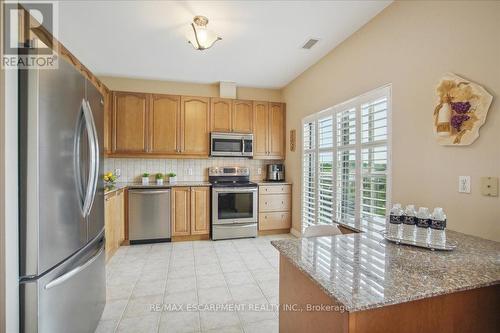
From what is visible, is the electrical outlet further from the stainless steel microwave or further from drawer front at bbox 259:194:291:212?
the stainless steel microwave

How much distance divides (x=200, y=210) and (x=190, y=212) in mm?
160

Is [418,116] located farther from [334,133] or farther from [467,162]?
[334,133]

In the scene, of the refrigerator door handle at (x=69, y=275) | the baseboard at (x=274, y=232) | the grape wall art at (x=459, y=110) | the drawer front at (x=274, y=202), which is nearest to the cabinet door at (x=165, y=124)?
the drawer front at (x=274, y=202)

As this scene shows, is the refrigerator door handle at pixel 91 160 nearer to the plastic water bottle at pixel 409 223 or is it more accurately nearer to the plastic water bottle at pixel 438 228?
the plastic water bottle at pixel 409 223

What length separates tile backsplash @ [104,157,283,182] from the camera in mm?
4336

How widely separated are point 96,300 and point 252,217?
2.68 m

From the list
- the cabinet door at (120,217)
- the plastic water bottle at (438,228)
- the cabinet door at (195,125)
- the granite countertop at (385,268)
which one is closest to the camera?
the granite countertop at (385,268)

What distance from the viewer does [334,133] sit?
10.4ft

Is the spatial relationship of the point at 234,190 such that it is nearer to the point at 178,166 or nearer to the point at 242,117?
the point at 178,166

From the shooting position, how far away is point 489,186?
1517mm

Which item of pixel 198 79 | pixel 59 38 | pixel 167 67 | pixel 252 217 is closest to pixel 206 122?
pixel 198 79

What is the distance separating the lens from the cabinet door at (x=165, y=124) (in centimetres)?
415

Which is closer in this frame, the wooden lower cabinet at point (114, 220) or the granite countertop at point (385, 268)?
the granite countertop at point (385, 268)

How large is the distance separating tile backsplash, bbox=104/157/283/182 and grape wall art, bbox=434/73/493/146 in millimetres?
3293
